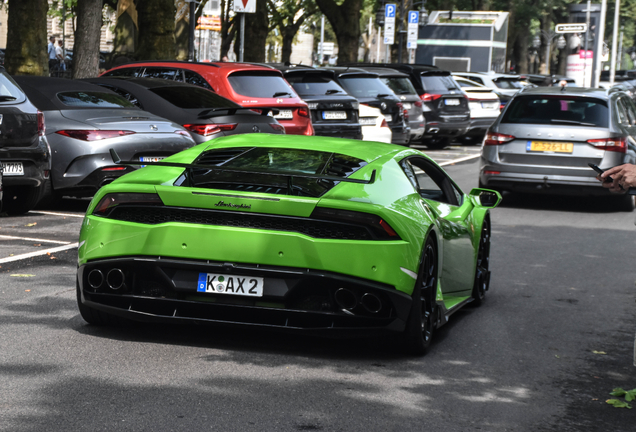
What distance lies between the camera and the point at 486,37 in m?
42.9

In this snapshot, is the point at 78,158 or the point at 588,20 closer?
the point at 78,158

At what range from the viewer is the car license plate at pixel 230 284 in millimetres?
5410

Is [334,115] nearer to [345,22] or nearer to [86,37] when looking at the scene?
[86,37]

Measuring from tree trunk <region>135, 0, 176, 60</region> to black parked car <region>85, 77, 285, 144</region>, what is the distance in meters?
8.46

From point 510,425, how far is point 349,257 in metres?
1.23

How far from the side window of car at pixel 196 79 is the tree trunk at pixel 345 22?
21.7m

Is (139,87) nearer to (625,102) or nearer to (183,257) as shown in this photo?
(625,102)

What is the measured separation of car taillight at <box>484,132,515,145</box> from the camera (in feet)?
46.2

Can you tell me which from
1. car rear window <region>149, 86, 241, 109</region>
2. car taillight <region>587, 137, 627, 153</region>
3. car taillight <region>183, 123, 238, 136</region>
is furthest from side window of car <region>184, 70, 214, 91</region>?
car taillight <region>587, 137, 627, 153</region>

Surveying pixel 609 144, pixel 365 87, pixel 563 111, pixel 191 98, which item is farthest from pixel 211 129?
pixel 365 87

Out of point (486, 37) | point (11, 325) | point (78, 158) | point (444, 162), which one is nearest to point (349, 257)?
point (11, 325)

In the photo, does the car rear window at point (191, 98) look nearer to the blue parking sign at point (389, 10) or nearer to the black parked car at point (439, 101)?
the black parked car at point (439, 101)

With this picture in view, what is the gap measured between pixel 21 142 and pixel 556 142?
6977 mm

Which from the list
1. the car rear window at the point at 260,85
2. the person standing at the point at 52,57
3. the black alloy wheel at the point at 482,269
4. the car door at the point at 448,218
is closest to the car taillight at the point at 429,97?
the car rear window at the point at 260,85
